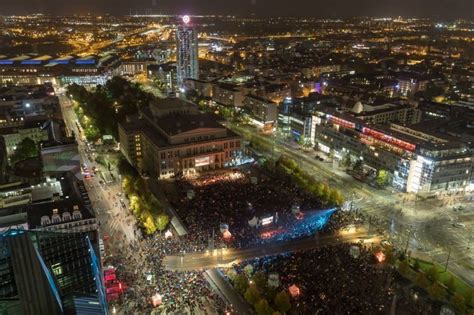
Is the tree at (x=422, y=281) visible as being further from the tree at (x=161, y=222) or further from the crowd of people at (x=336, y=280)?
the tree at (x=161, y=222)

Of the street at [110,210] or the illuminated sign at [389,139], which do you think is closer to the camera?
the street at [110,210]

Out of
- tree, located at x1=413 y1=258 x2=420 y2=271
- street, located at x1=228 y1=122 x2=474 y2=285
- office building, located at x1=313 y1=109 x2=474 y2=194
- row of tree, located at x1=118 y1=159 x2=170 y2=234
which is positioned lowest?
street, located at x1=228 y1=122 x2=474 y2=285

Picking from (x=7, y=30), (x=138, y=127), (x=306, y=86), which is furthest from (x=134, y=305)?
(x=7, y=30)

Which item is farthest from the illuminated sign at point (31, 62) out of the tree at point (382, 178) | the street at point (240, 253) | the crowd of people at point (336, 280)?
the crowd of people at point (336, 280)

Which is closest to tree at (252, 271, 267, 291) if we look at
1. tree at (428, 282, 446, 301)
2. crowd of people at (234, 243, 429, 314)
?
crowd of people at (234, 243, 429, 314)

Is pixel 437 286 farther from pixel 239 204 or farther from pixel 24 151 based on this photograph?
pixel 24 151

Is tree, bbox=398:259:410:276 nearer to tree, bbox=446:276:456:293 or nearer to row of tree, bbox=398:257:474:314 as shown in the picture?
row of tree, bbox=398:257:474:314
